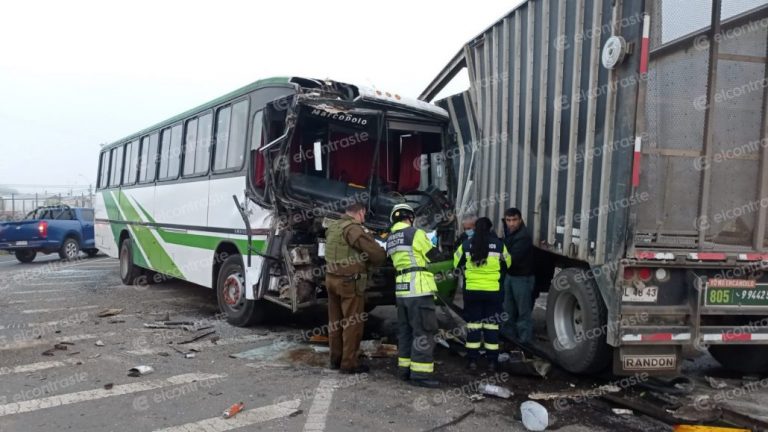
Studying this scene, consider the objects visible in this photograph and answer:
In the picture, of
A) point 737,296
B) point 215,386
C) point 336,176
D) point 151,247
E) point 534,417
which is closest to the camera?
point 534,417

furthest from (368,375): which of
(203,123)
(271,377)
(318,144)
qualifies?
(203,123)

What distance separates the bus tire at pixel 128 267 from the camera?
1107cm

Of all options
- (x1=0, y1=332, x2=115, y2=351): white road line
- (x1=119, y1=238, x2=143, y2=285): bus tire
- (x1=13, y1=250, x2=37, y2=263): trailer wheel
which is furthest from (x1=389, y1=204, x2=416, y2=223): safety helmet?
(x1=13, y1=250, x2=37, y2=263): trailer wheel

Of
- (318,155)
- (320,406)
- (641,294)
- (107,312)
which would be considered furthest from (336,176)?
(107,312)

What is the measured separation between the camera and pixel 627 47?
4223mm

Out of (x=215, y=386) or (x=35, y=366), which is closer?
(x=215, y=386)

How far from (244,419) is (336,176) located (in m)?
3.43

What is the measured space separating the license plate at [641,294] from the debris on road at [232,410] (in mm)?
3036

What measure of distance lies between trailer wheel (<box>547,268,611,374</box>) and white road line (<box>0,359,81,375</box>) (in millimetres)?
4691

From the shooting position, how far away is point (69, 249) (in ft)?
55.8

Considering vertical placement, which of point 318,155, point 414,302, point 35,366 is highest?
point 318,155

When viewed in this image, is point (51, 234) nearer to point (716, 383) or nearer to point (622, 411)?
point (622, 411)

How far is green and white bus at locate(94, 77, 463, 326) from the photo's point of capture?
611 cm

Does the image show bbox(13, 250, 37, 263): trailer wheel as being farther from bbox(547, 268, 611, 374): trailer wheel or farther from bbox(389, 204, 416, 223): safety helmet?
bbox(547, 268, 611, 374): trailer wheel
